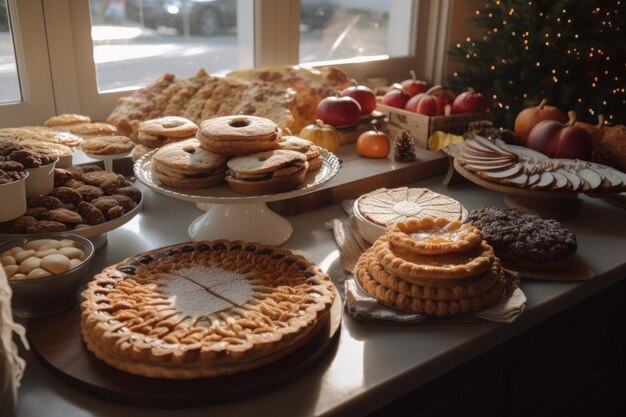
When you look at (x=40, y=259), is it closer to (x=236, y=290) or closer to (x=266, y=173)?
(x=236, y=290)

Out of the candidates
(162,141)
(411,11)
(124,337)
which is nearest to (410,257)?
(124,337)

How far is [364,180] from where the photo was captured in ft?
5.42

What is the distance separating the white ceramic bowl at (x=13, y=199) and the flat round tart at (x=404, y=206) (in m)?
0.68

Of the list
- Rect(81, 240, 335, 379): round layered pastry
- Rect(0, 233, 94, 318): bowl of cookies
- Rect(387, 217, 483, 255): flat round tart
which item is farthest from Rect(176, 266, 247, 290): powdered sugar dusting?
Rect(387, 217, 483, 255): flat round tart

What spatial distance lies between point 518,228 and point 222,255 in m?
0.61

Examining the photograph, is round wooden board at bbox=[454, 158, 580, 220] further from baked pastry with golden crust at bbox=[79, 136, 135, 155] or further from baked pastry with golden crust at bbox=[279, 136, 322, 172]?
baked pastry with golden crust at bbox=[79, 136, 135, 155]

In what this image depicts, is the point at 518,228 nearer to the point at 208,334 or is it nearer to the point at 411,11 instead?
the point at 208,334

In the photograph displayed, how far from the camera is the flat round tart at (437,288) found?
1045 mm

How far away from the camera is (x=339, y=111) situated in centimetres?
189

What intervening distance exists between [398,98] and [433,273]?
3.79 feet

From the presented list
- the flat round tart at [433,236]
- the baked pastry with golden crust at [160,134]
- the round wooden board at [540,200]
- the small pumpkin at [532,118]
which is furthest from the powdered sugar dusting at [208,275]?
the small pumpkin at [532,118]

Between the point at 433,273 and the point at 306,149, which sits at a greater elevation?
the point at 306,149

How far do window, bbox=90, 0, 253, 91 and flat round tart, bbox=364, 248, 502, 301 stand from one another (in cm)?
125

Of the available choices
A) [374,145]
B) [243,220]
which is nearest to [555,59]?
[374,145]
